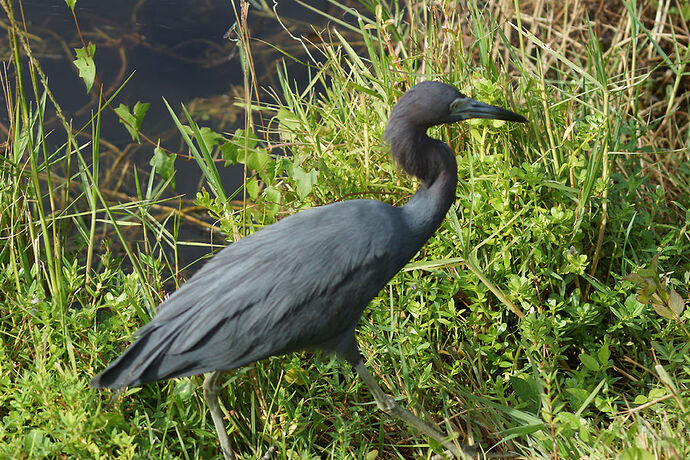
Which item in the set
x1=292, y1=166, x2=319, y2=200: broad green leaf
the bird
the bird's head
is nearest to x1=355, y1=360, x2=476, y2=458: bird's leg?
the bird

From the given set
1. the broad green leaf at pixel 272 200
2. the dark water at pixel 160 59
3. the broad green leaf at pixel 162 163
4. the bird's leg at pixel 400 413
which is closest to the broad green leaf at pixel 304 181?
the broad green leaf at pixel 272 200

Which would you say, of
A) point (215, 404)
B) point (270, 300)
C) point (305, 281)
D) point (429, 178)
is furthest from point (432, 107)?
point (215, 404)

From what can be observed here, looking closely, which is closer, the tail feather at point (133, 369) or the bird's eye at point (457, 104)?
the tail feather at point (133, 369)

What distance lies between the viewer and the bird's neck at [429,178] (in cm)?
229

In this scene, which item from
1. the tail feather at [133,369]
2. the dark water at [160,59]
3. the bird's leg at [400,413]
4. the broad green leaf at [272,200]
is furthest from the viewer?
the dark water at [160,59]

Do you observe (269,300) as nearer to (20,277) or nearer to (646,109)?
(20,277)

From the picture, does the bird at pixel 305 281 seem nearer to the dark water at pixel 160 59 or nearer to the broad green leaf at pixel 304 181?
the broad green leaf at pixel 304 181

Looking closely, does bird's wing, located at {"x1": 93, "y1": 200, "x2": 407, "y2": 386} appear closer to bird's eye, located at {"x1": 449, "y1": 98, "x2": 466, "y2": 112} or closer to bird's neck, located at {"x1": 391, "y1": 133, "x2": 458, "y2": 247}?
bird's neck, located at {"x1": 391, "y1": 133, "x2": 458, "y2": 247}

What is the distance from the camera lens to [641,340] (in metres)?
2.69

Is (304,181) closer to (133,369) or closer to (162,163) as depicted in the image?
(162,163)

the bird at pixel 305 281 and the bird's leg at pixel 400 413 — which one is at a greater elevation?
the bird at pixel 305 281

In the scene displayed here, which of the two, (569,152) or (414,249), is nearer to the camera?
(414,249)

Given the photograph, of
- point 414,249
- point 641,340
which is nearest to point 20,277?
point 414,249

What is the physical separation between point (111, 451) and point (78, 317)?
0.57 meters
